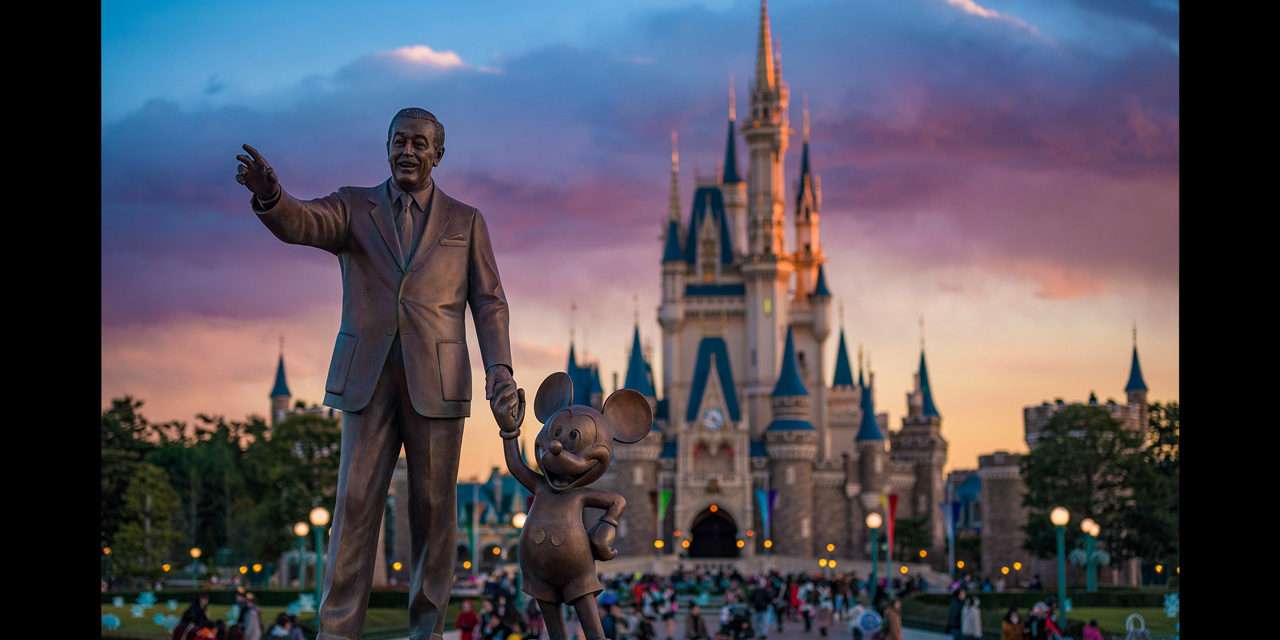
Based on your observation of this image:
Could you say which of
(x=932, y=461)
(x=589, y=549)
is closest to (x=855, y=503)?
(x=932, y=461)

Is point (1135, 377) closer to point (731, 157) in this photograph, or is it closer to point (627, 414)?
point (731, 157)

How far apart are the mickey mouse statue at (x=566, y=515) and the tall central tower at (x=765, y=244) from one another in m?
86.2

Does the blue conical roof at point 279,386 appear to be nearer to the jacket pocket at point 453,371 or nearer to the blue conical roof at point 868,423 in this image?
the blue conical roof at point 868,423

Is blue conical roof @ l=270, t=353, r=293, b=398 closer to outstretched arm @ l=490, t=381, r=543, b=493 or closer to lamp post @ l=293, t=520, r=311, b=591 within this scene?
lamp post @ l=293, t=520, r=311, b=591

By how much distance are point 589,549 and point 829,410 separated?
313 feet

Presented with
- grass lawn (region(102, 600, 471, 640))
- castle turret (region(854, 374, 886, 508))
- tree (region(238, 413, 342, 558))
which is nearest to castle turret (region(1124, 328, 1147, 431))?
castle turret (region(854, 374, 886, 508))

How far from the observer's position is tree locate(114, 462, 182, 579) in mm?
44625

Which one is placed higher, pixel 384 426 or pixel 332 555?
pixel 384 426

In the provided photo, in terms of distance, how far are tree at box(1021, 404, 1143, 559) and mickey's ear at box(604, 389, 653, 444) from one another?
159 feet

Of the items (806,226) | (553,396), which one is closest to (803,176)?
(806,226)

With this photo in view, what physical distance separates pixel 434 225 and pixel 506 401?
88 centimetres

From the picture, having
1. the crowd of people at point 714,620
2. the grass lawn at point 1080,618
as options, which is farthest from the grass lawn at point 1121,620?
the crowd of people at point 714,620
